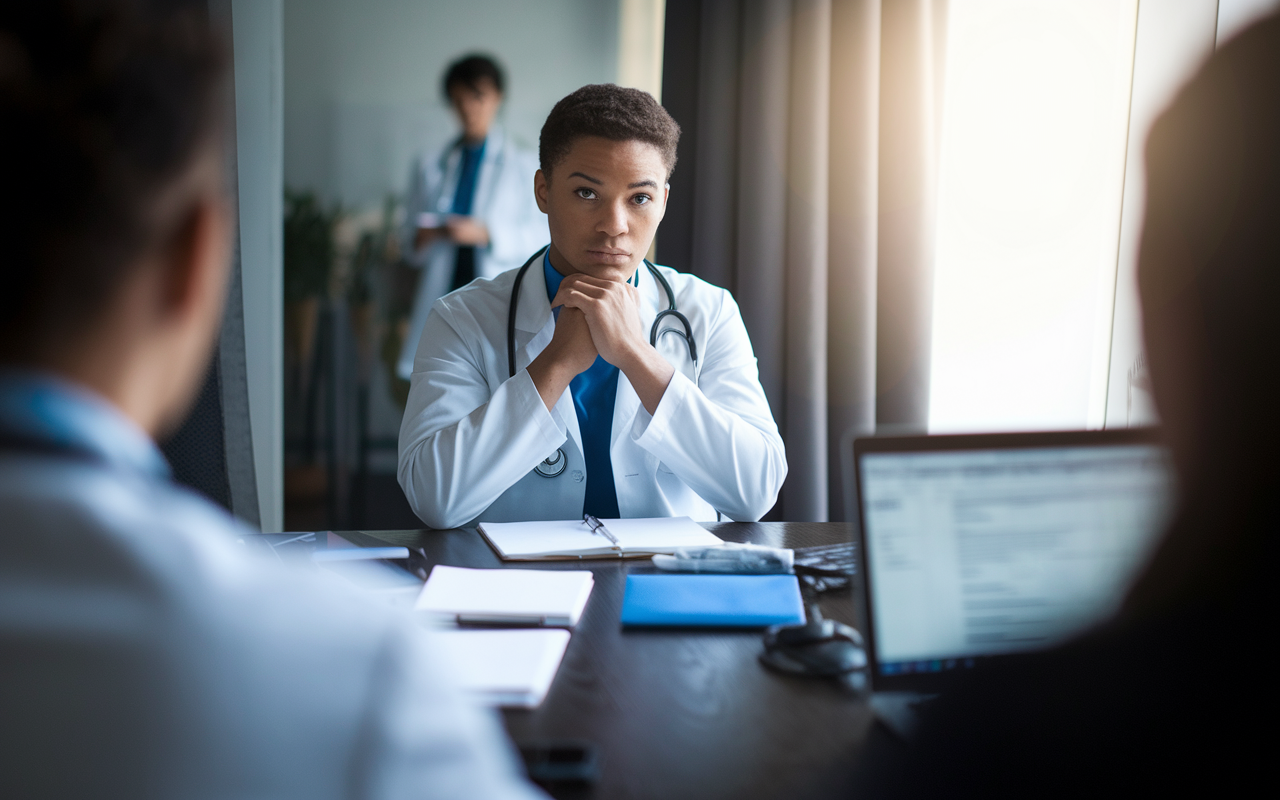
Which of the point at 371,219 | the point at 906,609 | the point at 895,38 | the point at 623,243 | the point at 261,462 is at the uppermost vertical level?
the point at 895,38

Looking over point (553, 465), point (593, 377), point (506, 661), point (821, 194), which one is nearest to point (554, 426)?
point (553, 465)

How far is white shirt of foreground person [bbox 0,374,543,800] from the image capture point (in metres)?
0.29

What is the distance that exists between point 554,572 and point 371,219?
194 centimetres

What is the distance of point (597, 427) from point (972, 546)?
0.94 m

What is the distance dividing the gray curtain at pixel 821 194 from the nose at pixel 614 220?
2.78 feet

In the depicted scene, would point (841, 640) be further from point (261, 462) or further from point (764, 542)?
point (261, 462)

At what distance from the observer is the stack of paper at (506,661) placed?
0.69 metres

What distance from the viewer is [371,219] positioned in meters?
2.64

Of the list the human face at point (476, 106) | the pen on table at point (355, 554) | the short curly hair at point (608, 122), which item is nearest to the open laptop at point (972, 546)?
the pen on table at point (355, 554)

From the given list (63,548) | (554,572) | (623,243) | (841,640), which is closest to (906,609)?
(841,640)

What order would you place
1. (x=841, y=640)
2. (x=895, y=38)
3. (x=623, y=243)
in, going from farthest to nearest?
1. (x=895, y=38)
2. (x=623, y=243)
3. (x=841, y=640)

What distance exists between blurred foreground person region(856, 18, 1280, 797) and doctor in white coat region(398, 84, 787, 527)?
94 cm

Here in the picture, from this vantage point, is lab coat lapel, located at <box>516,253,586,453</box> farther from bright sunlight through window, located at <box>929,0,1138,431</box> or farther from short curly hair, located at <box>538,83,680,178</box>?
bright sunlight through window, located at <box>929,0,1138,431</box>

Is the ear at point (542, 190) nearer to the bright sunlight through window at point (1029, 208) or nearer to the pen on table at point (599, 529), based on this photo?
the pen on table at point (599, 529)
